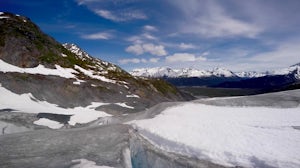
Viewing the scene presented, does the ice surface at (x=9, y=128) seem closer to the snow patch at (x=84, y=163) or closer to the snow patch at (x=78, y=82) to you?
the snow patch at (x=84, y=163)

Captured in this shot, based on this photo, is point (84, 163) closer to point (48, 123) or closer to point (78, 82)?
point (48, 123)

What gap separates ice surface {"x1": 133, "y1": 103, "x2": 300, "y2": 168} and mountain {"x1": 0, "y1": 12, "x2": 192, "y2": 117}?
3685cm

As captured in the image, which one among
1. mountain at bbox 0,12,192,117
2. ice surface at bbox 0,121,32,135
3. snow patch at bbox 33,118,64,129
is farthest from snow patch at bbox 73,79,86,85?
ice surface at bbox 0,121,32,135

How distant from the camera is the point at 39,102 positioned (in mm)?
59156

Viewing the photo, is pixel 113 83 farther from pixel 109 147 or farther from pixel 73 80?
pixel 109 147

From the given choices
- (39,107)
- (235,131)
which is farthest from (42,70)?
(235,131)

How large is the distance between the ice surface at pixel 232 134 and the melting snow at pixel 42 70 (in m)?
54.8

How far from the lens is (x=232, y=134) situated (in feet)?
65.4

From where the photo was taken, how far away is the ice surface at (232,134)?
15648mm

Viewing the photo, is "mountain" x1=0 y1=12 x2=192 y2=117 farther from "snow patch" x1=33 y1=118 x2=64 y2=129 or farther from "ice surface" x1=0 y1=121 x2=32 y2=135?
"ice surface" x1=0 y1=121 x2=32 y2=135

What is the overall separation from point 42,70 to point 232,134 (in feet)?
224

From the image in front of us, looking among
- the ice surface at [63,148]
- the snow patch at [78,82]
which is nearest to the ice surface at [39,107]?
the snow patch at [78,82]

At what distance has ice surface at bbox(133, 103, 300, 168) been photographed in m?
15.6

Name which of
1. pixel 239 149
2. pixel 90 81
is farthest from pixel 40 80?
pixel 239 149
